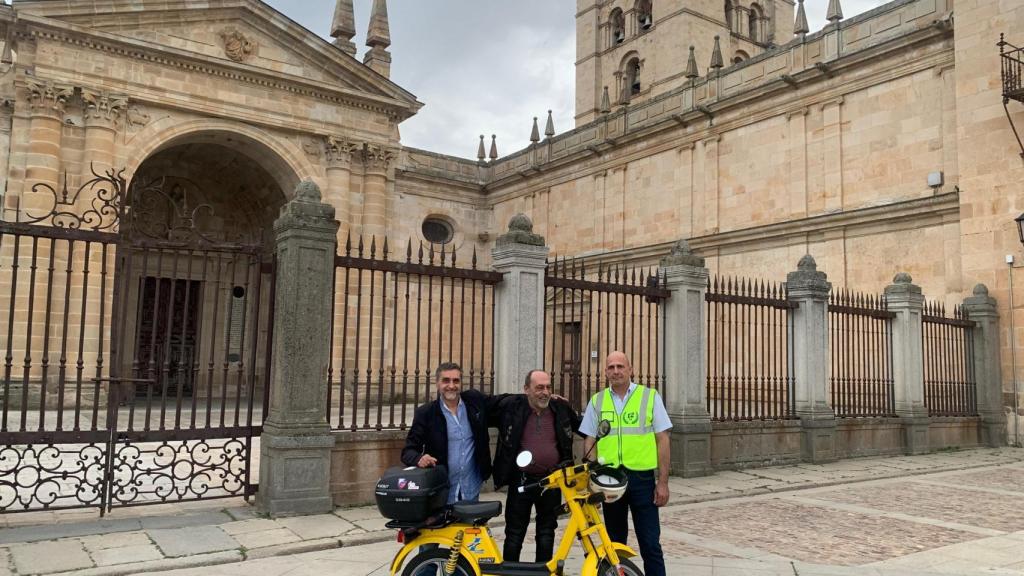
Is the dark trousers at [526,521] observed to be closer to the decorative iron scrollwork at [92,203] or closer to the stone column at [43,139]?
the decorative iron scrollwork at [92,203]

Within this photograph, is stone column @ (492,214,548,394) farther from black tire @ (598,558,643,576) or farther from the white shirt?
black tire @ (598,558,643,576)

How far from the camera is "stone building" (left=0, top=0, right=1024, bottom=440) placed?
1692 centimetres

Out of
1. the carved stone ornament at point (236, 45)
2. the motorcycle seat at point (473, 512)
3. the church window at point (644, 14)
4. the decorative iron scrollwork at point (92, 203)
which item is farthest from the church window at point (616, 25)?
the motorcycle seat at point (473, 512)

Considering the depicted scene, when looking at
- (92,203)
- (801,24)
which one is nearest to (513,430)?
(92,203)

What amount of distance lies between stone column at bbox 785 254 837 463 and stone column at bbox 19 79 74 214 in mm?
16445

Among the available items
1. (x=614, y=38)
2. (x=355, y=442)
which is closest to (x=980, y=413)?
(x=355, y=442)

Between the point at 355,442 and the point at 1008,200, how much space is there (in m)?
14.4

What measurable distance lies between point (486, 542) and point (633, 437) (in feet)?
4.03

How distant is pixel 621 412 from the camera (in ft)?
16.7

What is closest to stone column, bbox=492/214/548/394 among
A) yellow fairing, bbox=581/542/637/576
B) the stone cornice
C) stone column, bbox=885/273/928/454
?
yellow fairing, bbox=581/542/637/576

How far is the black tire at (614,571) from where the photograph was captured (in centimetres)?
438

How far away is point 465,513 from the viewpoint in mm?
4266

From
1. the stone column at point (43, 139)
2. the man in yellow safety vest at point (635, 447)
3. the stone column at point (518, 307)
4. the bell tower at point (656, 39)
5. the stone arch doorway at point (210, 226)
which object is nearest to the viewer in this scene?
the man in yellow safety vest at point (635, 447)

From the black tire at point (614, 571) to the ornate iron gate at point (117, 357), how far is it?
159 inches
